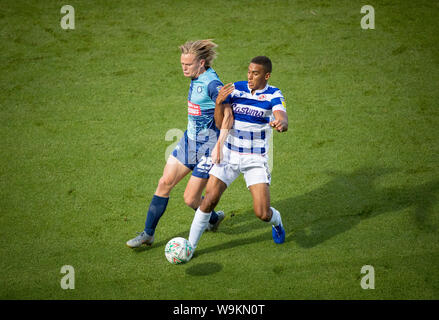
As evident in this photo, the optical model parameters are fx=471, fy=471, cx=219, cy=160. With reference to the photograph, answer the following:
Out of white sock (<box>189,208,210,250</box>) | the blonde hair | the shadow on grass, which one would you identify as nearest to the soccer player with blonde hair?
the blonde hair

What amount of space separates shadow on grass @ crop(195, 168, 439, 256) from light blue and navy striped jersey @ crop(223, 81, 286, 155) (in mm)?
1217

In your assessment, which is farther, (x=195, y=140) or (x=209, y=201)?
(x=195, y=140)

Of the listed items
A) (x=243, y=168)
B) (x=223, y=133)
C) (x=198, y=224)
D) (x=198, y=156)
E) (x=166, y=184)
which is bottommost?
(x=198, y=224)

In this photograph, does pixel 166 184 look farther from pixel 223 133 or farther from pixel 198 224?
pixel 223 133

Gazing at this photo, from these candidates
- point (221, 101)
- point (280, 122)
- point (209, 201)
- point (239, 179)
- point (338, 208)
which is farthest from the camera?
point (239, 179)

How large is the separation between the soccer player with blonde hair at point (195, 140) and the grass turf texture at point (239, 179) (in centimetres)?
55

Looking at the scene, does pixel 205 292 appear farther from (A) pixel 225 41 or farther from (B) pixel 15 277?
(A) pixel 225 41

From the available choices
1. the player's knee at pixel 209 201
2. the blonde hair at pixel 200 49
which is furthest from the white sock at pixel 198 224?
the blonde hair at pixel 200 49

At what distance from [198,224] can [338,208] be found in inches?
83.6

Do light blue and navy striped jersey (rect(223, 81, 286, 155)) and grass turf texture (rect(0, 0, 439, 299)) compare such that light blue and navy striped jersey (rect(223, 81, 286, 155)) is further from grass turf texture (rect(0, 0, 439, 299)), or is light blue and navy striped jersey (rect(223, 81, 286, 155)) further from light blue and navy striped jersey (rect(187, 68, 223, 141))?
grass turf texture (rect(0, 0, 439, 299))

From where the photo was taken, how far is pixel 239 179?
23.1 feet

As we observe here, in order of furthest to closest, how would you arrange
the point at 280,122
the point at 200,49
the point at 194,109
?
the point at 194,109 < the point at 200,49 < the point at 280,122

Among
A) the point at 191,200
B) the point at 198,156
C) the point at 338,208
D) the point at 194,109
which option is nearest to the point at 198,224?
the point at 191,200

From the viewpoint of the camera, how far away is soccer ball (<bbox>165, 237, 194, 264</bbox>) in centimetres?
525
